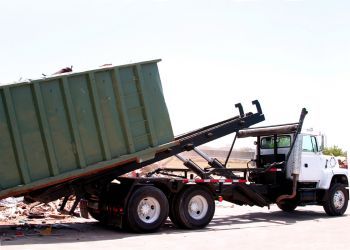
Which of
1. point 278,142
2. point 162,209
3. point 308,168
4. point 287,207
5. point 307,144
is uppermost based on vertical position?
point 278,142

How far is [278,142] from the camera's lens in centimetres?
1484

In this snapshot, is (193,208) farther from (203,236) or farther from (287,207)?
(287,207)

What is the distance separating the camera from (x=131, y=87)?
10.7 meters

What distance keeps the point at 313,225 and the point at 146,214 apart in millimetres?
4443

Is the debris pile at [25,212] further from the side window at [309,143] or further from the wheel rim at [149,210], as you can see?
the side window at [309,143]

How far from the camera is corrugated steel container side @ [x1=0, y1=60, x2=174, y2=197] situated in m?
9.52

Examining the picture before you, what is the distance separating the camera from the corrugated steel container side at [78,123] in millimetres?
9516

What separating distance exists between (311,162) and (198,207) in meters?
4.13

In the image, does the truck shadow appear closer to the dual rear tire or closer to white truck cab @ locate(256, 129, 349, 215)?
the dual rear tire

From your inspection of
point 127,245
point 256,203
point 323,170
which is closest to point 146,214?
point 127,245

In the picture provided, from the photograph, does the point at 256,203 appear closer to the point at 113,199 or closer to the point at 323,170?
the point at 323,170

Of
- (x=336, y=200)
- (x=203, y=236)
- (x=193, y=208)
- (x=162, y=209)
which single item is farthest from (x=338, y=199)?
(x=162, y=209)

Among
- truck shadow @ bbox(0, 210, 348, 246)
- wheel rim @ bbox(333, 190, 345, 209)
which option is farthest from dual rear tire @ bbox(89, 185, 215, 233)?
wheel rim @ bbox(333, 190, 345, 209)

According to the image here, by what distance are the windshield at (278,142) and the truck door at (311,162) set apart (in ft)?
1.63
